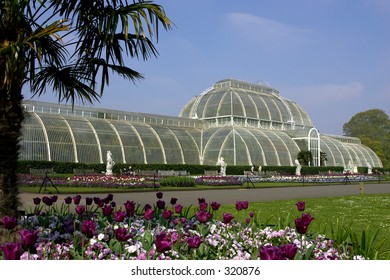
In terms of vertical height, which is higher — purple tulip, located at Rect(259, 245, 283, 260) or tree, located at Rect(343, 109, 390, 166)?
tree, located at Rect(343, 109, 390, 166)

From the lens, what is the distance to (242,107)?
222 feet

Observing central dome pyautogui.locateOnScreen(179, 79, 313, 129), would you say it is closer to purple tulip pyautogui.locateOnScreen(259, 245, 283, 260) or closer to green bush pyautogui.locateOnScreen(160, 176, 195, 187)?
green bush pyautogui.locateOnScreen(160, 176, 195, 187)

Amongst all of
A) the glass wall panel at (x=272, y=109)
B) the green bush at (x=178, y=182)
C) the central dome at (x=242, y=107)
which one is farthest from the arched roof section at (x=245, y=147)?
the green bush at (x=178, y=182)

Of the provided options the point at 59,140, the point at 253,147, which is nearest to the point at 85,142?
the point at 59,140

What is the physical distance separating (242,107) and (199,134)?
29.8 ft

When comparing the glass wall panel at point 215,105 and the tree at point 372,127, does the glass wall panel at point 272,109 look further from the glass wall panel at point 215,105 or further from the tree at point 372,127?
Result: the tree at point 372,127

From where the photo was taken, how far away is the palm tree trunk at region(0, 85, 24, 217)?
20.6 feet

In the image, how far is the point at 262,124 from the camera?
70312 millimetres

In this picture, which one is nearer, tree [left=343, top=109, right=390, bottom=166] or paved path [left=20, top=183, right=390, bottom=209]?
paved path [left=20, top=183, right=390, bottom=209]

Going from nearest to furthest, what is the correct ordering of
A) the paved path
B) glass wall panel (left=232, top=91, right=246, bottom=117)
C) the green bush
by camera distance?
1. the paved path
2. the green bush
3. glass wall panel (left=232, top=91, right=246, bottom=117)

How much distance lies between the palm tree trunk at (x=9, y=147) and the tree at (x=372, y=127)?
4386 inches

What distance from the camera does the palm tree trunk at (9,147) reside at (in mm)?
6277

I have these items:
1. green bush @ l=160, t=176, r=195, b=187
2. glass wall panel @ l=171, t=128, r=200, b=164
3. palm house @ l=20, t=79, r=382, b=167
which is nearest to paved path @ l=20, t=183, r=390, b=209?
green bush @ l=160, t=176, r=195, b=187

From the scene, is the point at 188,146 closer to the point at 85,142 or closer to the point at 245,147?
the point at 245,147
